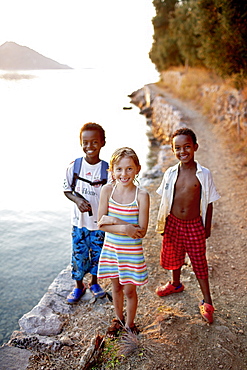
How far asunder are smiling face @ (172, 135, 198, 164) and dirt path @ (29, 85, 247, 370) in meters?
1.38

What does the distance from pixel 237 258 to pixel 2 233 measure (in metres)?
4.49

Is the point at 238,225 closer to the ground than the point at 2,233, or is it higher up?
higher up

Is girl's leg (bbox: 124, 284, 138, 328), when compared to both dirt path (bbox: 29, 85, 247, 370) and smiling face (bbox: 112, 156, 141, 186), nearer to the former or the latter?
dirt path (bbox: 29, 85, 247, 370)

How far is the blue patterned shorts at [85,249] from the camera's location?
3037mm

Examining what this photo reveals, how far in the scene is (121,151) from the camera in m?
2.31

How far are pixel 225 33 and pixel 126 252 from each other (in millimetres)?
9219

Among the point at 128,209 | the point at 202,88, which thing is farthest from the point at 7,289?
the point at 202,88

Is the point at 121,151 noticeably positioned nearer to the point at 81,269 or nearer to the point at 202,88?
the point at 81,269

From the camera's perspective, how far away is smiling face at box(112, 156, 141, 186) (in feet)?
7.51

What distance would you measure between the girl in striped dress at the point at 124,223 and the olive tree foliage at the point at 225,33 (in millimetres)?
7805

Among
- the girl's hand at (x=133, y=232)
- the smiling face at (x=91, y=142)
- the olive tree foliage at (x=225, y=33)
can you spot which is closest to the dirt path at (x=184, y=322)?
the girl's hand at (x=133, y=232)

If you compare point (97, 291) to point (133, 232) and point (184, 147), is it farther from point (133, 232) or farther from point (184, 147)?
point (184, 147)

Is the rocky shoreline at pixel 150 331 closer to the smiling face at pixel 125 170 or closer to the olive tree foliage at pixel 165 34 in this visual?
the smiling face at pixel 125 170

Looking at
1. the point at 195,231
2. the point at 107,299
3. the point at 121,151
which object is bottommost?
the point at 107,299
